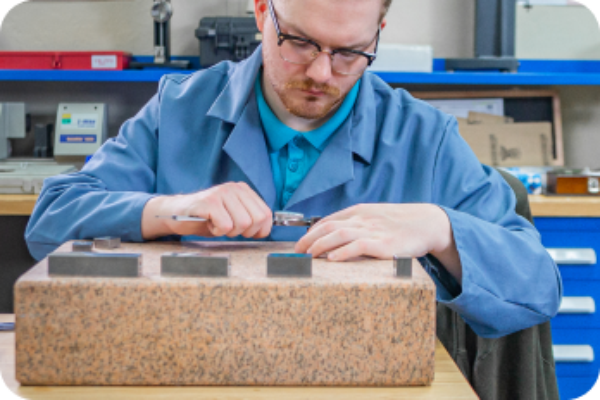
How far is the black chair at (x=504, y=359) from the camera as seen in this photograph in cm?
96

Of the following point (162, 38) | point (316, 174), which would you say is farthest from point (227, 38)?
point (316, 174)

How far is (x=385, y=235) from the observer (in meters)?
0.78

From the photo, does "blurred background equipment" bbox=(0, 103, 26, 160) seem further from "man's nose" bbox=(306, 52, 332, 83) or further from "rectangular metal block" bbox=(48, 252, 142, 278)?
"rectangular metal block" bbox=(48, 252, 142, 278)

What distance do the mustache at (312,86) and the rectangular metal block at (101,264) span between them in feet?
1.58

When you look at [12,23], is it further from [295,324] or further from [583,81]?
[295,324]

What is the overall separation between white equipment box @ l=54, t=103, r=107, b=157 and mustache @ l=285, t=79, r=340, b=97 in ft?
4.73

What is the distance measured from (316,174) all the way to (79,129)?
156cm

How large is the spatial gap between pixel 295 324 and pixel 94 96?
2.16 meters

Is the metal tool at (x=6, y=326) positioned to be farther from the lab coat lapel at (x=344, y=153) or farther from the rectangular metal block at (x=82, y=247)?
the lab coat lapel at (x=344, y=153)

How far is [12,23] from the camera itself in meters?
2.53

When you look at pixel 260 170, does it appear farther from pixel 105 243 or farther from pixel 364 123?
pixel 105 243

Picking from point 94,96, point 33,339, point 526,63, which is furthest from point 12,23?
point 33,339

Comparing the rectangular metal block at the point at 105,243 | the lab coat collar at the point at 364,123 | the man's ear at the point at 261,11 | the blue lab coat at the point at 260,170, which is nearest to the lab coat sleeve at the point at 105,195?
the blue lab coat at the point at 260,170

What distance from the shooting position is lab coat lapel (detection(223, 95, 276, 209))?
41.8 inches
